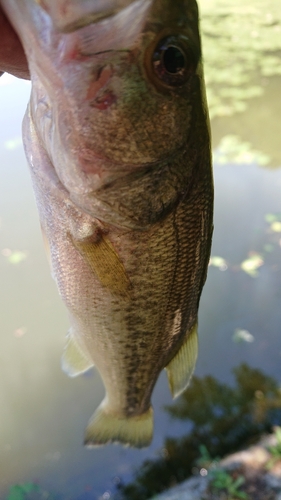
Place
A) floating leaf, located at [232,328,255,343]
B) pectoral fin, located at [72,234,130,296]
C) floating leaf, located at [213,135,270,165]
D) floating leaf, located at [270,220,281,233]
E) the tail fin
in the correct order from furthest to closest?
1. floating leaf, located at [213,135,270,165]
2. floating leaf, located at [270,220,281,233]
3. floating leaf, located at [232,328,255,343]
4. the tail fin
5. pectoral fin, located at [72,234,130,296]

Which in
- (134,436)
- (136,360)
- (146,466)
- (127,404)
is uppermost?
(136,360)

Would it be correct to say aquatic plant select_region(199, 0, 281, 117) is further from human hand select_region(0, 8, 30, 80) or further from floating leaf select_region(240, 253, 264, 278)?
human hand select_region(0, 8, 30, 80)

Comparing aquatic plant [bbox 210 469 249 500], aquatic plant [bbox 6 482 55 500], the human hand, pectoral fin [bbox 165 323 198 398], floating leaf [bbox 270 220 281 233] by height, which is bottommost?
aquatic plant [bbox 6 482 55 500]

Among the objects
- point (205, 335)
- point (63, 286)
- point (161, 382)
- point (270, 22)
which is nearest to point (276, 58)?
point (270, 22)

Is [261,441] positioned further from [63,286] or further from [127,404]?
[63,286]

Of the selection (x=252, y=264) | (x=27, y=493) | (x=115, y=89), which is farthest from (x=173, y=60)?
(x=252, y=264)

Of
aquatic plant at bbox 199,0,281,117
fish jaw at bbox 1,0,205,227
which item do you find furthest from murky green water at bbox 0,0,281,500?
fish jaw at bbox 1,0,205,227
